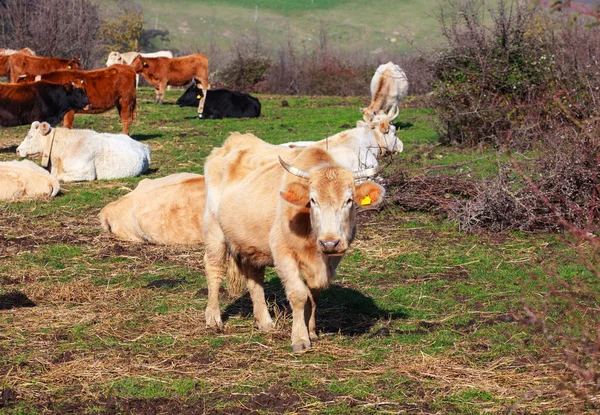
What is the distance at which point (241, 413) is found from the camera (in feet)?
15.0

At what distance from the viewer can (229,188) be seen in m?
6.16

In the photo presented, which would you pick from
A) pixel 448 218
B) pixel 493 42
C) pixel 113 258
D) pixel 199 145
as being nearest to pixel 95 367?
pixel 113 258

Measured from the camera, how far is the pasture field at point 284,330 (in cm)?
474

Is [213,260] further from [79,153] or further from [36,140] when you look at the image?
[36,140]

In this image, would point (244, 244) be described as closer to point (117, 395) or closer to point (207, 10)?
point (117, 395)

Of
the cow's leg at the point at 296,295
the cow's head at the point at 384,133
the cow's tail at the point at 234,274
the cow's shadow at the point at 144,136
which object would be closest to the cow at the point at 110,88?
the cow's shadow at the point at 144,136

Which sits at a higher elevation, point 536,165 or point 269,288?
point 536,165

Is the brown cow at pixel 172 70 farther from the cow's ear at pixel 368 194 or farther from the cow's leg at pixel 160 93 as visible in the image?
the cow's ear at pixel 368 194

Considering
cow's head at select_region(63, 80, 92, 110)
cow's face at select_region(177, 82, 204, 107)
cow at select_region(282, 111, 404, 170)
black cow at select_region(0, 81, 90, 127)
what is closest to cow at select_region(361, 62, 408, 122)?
cow's face at select_region(177, 82, 204, 107)

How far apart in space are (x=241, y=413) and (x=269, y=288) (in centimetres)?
295

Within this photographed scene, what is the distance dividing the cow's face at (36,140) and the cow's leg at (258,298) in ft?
23.8

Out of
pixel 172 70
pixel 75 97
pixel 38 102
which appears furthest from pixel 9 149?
pixel 172 70

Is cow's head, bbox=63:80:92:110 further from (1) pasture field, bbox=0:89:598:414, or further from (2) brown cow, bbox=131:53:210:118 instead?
(2) brown cow, bbox=131:53:210:118

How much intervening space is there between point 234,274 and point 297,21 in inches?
3132
